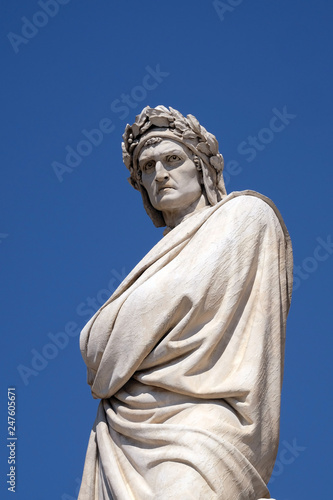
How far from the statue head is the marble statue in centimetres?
52

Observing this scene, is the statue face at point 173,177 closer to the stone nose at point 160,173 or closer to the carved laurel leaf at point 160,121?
the stone nose at point 160,173

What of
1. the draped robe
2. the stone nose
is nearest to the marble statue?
the draped robe

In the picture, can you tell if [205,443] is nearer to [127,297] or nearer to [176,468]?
[176,468]

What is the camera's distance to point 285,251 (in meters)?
10.7

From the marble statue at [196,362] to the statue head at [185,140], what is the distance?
1.71ft

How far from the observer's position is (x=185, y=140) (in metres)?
11.2

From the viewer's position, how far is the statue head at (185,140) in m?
11.2

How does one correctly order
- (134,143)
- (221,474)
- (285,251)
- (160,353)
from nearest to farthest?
(221,474), (160,353), (285,251), (134,143)

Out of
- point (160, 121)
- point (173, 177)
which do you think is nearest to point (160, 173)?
point (173, 177)

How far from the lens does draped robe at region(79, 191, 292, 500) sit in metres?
9.53

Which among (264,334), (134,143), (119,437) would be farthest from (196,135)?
(119,437)

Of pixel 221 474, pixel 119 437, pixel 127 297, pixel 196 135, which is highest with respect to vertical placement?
pixel 196 135

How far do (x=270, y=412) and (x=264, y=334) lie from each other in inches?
23.8

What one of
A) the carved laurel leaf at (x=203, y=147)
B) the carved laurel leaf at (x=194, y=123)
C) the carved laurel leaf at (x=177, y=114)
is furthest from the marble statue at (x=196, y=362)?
the carved laurel leaf at (x=177, y=114)
